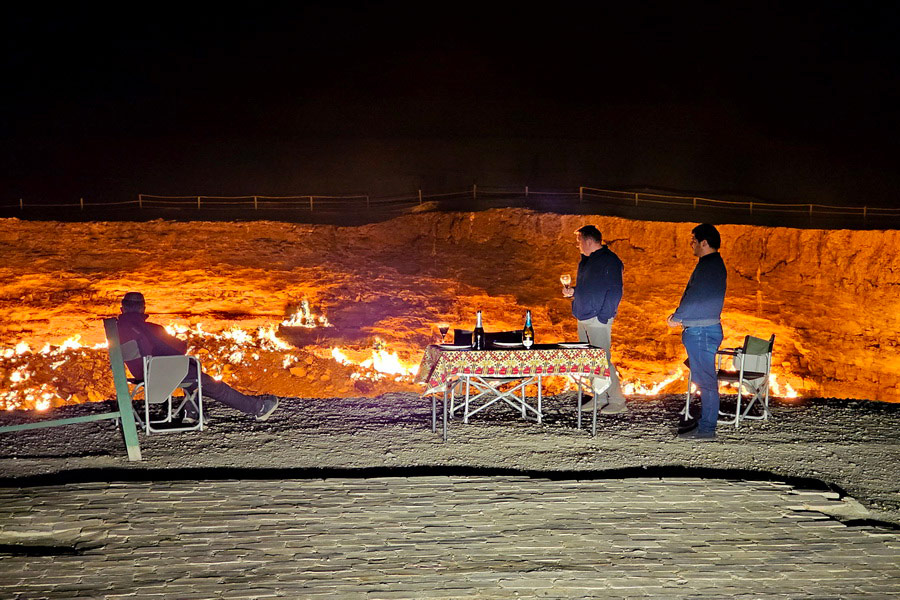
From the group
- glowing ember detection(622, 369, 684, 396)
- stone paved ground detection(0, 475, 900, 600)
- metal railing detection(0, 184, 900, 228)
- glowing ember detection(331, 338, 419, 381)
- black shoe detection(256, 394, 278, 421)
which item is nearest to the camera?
stone paved ground detection(0, 475, 900, 600)

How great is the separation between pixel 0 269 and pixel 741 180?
24.3 meters

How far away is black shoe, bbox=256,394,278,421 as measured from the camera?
6391 millimetres

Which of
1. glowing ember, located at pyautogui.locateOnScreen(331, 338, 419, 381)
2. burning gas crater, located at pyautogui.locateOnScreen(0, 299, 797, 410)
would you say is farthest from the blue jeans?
glowing ember, located at pyautogui.locateOnScreen(331, 338, 419, 381)

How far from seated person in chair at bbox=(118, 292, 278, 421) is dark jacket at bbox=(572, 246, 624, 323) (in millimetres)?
3196

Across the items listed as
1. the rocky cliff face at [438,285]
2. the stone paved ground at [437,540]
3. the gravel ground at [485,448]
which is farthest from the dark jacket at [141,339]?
the rocky cliff face at [438,285]

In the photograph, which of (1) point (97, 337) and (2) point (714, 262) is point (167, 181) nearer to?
(1) point (97, 337)

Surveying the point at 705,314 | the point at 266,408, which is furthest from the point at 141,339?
the point at 705,314

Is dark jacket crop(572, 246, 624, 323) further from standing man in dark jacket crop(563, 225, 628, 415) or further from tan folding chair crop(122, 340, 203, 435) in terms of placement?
tan folding chair crop(122, 340, 203, 435)

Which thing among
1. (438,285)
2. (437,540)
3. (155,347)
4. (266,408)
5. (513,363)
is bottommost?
(437,540)

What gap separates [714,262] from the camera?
18.5ft

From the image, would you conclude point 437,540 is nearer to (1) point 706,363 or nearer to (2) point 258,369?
(1) point 706,363

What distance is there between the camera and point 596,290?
6262mm

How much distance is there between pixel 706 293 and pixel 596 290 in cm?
102

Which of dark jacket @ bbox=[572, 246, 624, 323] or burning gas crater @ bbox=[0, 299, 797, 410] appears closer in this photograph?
dark jacket @ bbox=[572, 246, 624, 323]
